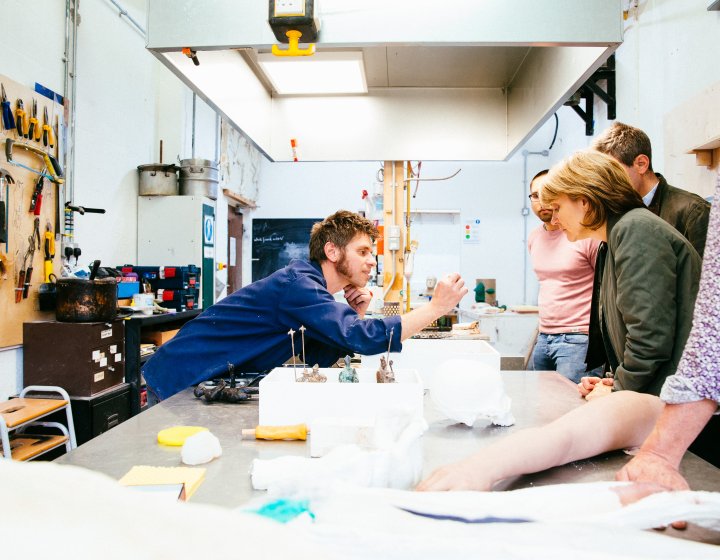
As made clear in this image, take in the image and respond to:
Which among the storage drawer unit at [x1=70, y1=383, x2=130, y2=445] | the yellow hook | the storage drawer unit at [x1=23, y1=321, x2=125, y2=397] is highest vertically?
the yellow hook

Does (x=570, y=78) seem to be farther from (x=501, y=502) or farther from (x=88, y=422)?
(x=88, y=422)

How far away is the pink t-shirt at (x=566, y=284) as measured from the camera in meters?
2.54

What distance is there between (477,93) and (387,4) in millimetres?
1664

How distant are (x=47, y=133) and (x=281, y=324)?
252 cm

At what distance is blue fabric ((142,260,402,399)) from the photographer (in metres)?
1.66

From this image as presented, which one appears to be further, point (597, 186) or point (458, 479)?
point (597, 186)

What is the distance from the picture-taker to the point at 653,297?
1.36m

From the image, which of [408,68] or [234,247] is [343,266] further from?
[234,247]

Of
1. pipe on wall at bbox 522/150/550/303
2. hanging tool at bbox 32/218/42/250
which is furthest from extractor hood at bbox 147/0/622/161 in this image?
pipe on wall at bbox 522/150/550/303

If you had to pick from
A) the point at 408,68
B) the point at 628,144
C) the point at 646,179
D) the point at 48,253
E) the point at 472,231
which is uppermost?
the point at 408,68

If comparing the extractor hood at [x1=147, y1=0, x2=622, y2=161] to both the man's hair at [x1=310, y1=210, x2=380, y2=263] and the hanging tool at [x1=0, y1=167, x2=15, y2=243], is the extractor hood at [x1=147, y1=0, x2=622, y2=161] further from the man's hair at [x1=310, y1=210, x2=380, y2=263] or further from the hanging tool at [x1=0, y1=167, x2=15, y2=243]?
the hanging tool at [x1=0, y1=167, x2=15, y2=243]

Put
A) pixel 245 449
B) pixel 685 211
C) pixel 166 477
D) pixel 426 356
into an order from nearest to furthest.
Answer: pixel 166 477
pixel 245 449
pixel 426 356
pixel 685 211

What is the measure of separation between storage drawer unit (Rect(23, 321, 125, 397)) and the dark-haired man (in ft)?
4.52

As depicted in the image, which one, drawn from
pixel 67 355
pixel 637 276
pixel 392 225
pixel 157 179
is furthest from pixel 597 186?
pixel 157 179
